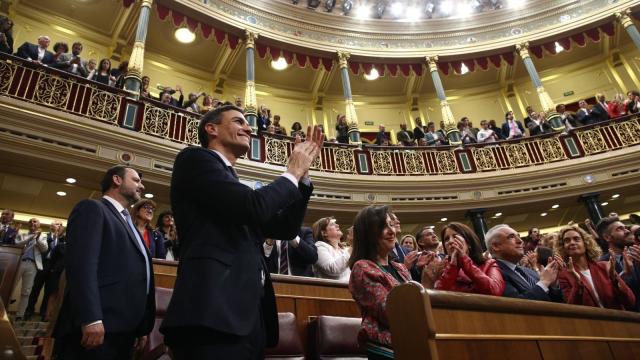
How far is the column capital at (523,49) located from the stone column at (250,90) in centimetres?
655

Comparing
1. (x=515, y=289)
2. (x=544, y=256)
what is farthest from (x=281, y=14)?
(x=515, y=289)

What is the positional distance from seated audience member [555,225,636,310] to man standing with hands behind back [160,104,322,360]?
1833 millimetres

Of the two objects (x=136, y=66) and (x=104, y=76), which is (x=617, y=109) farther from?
(x=104, y=76)

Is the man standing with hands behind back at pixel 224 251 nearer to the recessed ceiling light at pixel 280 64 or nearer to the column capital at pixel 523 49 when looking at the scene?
the recessed ceiling light at pixel 280 64

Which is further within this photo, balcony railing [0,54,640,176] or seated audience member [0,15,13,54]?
balcony railing [0,54,640,176]

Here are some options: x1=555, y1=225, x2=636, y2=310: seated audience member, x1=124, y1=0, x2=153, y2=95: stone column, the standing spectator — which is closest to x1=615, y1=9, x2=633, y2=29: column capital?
x1=555, y1=225, x2=636, y2=310: seated audience member

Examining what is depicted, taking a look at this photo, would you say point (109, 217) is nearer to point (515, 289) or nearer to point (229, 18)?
point (515, 289)

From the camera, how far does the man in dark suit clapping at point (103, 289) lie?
1.51 meters

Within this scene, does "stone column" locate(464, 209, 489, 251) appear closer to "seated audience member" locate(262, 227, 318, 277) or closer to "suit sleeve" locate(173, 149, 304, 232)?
"seated audience member" locate(262, 227, 318, 277)

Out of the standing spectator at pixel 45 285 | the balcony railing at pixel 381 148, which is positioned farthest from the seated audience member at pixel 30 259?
the balcony railing at pixel 381 148

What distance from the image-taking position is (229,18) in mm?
9141

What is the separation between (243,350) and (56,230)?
5355 mm

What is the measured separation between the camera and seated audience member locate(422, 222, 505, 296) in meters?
2.05

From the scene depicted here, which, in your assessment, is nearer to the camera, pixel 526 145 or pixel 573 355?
pixel 573 355
